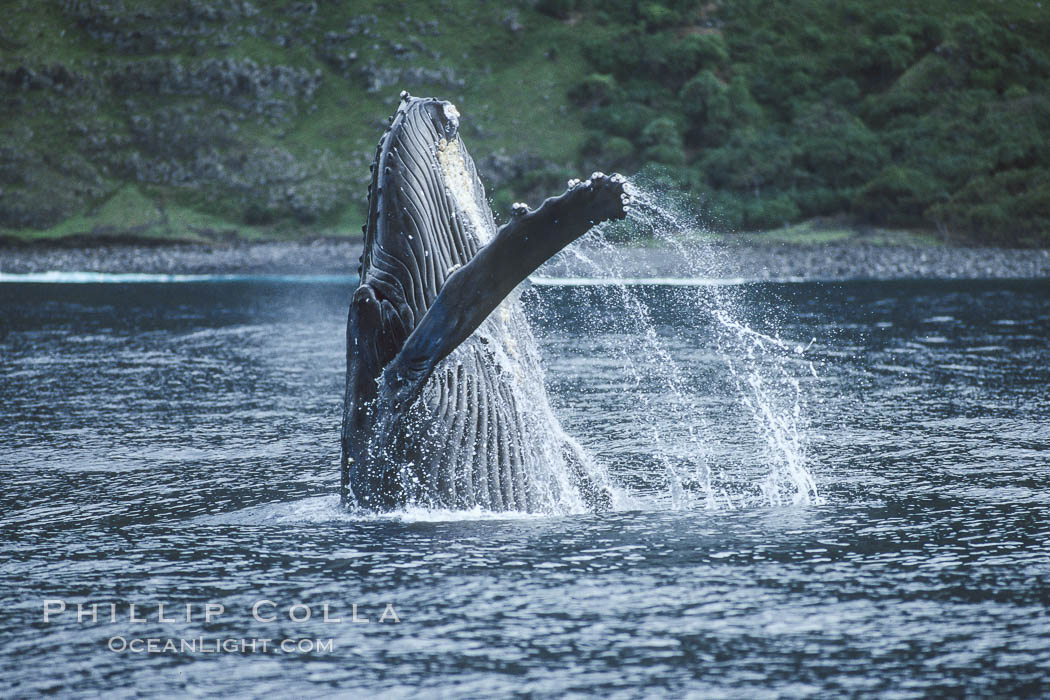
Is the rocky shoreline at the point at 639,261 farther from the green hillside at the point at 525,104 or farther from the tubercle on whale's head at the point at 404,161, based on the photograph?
the tubercle on whale's head at the point at 404,161

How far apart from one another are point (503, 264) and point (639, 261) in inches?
2685

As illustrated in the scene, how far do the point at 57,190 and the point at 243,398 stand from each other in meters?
109

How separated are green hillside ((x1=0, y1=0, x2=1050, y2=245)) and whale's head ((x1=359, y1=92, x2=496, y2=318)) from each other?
296 feet

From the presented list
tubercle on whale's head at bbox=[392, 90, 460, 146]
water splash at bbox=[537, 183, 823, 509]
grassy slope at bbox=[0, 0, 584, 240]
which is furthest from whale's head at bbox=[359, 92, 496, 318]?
grassy slope at bbox=[0, 0, 584, 240]

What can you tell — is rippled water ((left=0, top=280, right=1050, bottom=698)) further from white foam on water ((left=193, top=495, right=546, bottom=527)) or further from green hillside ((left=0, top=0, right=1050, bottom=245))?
green hillside ((left=0, top=0, right=1050, bottom=245))

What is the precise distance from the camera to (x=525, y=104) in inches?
5246

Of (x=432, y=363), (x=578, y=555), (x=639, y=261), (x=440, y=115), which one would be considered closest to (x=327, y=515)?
(x=578, y=555)

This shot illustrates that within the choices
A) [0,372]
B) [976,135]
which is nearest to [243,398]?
[0,372]

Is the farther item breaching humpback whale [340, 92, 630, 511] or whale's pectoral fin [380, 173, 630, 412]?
breaching humpback whale [340, 92, 630, 511]

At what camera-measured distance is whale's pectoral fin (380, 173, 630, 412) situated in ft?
27.5

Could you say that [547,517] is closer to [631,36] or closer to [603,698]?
[603,698]

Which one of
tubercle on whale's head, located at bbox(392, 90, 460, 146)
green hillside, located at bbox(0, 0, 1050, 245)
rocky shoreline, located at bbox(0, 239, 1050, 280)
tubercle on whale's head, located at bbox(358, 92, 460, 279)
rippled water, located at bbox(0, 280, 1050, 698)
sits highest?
green hillside, located at bbox(0, 0, 1050, 245)

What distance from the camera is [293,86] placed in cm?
14062

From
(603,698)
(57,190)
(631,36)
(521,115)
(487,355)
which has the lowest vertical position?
(603,698)
